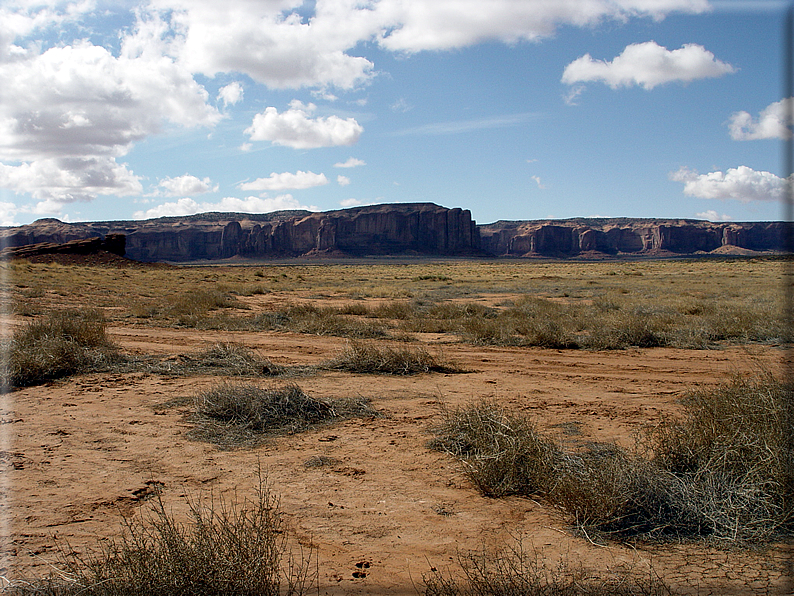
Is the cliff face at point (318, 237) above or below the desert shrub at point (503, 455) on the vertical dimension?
above

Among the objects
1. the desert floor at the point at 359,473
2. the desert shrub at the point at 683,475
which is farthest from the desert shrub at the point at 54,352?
the desert shrub at the point at 683,475

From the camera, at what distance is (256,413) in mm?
6258

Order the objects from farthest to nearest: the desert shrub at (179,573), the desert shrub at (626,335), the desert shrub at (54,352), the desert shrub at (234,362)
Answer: the desert shrub at (626,335)
the desert shrub at (234,362)
the desert shrub at (54,352)
the desert shrub at (179,573)

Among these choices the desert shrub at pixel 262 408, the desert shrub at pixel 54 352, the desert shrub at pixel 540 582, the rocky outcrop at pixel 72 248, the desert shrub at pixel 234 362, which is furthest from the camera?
the rocky outcrop at pixel 72 248

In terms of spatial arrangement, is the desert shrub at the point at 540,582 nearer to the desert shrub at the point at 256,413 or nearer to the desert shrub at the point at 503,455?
the desert shrub at the point at 503,455

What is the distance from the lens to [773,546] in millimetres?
3498

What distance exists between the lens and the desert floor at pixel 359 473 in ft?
11.3

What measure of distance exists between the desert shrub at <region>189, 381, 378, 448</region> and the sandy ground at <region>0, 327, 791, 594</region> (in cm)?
22

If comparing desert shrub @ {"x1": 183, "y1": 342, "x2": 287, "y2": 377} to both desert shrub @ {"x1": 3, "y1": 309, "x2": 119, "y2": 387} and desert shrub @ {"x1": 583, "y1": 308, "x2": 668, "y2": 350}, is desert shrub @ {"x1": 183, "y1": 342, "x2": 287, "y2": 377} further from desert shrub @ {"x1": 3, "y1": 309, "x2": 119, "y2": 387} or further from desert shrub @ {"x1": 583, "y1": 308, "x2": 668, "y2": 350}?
desert shrub @ {"x1": 583, "y1": 308, "x2": 668, "y2": 350}

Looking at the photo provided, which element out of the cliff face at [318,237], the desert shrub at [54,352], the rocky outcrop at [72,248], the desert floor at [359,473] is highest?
the cliff face at [318,237]

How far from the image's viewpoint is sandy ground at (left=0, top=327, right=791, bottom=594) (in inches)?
135

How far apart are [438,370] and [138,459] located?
5327mm

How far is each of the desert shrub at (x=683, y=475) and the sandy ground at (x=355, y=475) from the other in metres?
0.17

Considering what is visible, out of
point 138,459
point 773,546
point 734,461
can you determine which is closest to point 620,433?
point 734,461
